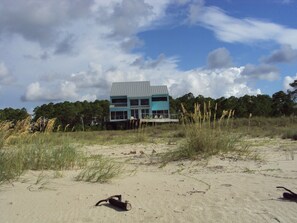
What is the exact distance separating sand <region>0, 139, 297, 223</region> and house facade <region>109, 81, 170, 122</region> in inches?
2540

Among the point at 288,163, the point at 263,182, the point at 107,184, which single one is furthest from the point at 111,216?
the point at 288,163

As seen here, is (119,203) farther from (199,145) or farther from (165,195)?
(199,145)

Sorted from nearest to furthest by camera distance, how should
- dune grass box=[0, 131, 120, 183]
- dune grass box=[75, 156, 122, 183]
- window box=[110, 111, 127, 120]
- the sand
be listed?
1. the sand
2. dune grass box=[75, 156, 122, 183]
3. dune grass box=[0, 131, 120, 183]
4. window box=[110, 111, 127, 120]

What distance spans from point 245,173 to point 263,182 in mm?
1030

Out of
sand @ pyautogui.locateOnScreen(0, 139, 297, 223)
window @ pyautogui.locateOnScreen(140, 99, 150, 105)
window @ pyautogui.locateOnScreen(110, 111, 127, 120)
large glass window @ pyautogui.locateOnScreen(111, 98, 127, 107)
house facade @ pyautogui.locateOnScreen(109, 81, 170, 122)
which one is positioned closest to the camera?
sand @ pyautogui.locateOnScreen(0, 139, 297, 223)

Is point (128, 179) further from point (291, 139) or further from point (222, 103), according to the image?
point (222, 103)

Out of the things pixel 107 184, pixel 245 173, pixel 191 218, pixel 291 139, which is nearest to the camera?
pixel 191 218

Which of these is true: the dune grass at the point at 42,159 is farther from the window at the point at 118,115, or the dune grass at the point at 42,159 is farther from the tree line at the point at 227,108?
the window at the point at 118,115

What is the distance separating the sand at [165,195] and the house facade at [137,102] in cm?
6452

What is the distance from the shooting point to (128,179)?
7.93m

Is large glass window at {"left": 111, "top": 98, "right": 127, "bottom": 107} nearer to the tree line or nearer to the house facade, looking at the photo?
the house facade

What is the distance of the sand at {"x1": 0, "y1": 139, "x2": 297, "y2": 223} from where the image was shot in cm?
555

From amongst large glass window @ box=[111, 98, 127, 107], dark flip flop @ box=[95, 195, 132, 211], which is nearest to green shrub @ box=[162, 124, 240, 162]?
dark flip flop @ box=[95, 195, 132, 211]

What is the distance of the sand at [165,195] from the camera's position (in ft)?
18.2
